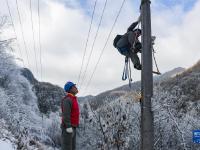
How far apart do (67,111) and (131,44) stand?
2.02 meters

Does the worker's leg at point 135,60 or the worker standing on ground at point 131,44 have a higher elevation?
the worker standing on ground at point 131,44

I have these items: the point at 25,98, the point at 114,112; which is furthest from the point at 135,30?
the point at 25,98

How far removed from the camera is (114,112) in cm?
4184

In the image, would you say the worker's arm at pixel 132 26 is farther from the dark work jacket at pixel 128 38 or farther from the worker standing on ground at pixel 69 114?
the worker standing on ground at pixel 69 114

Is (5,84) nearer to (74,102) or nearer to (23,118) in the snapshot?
(23,118)

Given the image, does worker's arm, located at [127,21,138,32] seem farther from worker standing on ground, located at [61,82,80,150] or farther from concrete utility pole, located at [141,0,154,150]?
worker standing on ground, located at [61,82,80,150]

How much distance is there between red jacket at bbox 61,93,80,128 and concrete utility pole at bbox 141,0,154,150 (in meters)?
2.42

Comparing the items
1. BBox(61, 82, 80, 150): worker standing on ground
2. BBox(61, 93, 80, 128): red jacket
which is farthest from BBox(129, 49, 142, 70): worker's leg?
BBox(61, 93, 80, 128): red jacket

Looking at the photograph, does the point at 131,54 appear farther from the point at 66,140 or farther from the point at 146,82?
the point at 66,140

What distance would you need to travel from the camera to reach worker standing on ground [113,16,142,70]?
9070 millimetres

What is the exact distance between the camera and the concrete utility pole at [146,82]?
7634 mm

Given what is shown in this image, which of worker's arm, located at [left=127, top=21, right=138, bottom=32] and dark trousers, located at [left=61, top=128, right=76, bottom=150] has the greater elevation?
worker's arm, located at [left=127, top=21, right=138, bottom=32]

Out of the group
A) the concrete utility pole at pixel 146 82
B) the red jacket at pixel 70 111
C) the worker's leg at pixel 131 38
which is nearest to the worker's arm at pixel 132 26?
the worker's leg at pixel 131 38

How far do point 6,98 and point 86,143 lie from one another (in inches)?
1103
